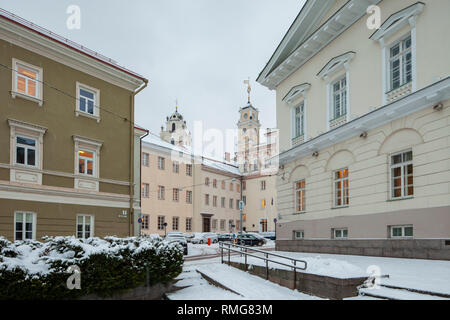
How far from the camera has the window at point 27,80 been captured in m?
17.0

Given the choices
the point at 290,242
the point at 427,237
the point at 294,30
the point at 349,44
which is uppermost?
the point at 294,30

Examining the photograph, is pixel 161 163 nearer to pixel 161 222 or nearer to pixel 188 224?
pixel 161 222

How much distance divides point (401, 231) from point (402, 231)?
57 millimetres

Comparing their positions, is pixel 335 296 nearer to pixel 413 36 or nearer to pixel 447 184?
pixel 447 184

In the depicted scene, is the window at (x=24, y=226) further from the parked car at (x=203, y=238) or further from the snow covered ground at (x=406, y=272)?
the parked car at (x=203, y=238)

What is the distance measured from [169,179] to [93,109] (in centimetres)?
2929

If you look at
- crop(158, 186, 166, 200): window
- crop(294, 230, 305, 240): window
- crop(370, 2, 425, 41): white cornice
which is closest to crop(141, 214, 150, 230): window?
crop(158, 186, 166, 200): window

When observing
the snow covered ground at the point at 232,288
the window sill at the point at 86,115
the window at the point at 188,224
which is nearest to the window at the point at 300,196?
the snow covered ground at the point at 232,288

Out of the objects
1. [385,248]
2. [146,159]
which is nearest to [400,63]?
[385,248]

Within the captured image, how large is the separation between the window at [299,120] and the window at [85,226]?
12.0 meters

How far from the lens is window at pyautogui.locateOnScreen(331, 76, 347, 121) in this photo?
57.9 ft

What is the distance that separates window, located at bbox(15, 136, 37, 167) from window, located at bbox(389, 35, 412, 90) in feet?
51.6
